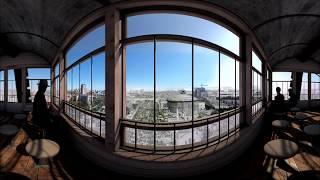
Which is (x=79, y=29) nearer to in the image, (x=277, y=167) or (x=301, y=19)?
(x=277, y=167)

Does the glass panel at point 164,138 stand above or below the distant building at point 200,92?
below

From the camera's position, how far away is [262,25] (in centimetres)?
583

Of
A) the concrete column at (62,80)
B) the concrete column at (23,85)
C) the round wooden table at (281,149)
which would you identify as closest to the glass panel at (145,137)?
the round wooden table at (281,149)

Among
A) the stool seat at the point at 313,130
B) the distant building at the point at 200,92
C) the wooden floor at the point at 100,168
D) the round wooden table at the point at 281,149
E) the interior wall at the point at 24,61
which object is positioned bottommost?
the wooden floor at the point at 100,168

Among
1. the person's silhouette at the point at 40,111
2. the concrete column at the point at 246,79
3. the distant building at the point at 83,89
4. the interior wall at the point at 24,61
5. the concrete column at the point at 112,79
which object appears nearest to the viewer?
the concrete column at the point at 112,79

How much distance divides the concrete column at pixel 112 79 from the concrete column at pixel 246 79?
3.95 meters

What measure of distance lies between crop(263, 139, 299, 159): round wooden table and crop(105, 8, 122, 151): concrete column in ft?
10.5

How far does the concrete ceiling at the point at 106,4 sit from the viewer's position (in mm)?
4646

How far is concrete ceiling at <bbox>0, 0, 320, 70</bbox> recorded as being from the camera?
4.65 m

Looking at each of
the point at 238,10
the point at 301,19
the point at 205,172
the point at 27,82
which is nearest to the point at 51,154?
the point at 205,172

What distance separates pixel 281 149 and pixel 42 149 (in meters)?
4.74

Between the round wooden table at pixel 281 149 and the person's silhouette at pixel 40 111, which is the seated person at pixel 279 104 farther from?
the person's silhouette at pixel 40 111

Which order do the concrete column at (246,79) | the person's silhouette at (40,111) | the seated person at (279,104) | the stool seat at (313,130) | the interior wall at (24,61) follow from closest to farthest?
the stool seat at (313,130) < the person's silhouette at (40,111) < the concrete column at (246,79) < the seated person at (279,104) < the interior wall at (24,61)

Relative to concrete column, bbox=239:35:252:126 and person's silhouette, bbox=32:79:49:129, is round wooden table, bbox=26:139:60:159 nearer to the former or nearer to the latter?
person's silhouette, bbox=32:79:49:129
